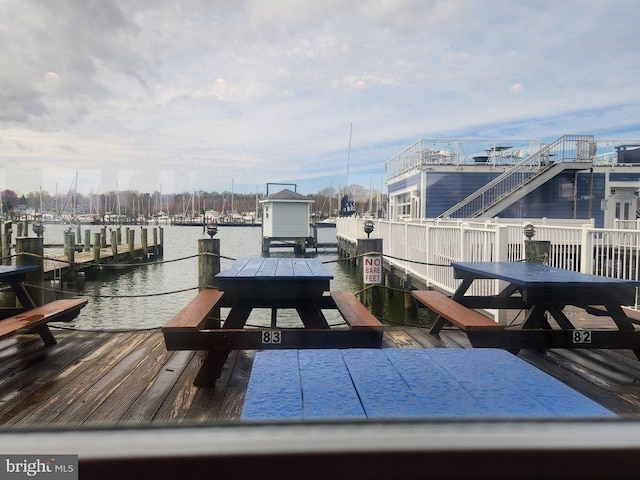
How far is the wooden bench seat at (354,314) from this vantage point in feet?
8.04

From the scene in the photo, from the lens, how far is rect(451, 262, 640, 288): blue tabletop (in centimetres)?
248

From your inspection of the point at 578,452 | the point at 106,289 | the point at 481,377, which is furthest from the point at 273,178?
the point at 106,289

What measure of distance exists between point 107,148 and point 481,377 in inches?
66.2

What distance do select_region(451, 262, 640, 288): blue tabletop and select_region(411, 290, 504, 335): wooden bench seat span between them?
0.87 feet

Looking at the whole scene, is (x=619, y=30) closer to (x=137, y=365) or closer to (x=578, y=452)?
(x=578, y=452)

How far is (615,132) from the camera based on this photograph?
1.94 meters

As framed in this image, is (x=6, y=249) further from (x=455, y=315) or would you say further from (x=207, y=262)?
(x=455, y=315)

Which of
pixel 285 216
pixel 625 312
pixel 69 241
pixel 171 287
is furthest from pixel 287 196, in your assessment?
pixel 171 287

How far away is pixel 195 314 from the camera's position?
2645 millimetres

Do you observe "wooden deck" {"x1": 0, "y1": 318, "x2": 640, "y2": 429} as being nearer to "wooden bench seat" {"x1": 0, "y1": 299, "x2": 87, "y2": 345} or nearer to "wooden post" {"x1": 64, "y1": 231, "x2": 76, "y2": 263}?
"wooden bench seat" {"x1": 0, "y1": 299, "x2": 87, "y2": 345}

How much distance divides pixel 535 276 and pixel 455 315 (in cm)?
53

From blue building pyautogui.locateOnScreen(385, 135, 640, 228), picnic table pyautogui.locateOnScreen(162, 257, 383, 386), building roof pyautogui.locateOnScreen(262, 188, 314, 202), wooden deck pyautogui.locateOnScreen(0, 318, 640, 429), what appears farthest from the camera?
building roof pyautogui.locateOnScreen(262, 188, 314, 202)

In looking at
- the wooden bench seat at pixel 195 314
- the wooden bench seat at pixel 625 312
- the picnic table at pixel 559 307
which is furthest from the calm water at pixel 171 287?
the wooden bench seat at pixel 625 312

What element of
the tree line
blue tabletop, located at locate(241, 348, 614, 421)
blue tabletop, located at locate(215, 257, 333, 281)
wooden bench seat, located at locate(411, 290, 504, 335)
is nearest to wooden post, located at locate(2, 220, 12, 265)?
the tree line
